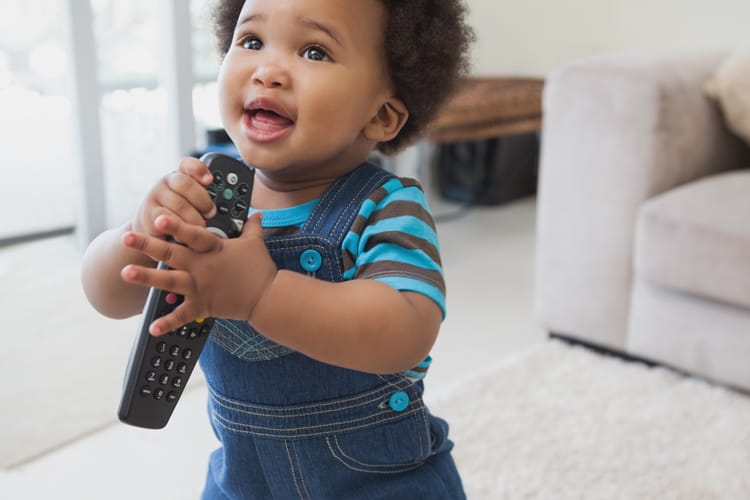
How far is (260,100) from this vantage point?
25.1 inches

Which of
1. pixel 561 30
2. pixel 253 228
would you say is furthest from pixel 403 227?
pixel 561 30

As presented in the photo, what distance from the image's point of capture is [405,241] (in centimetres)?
62

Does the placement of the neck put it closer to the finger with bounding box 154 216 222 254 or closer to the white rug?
the finger with bounding box 154 216 222 254

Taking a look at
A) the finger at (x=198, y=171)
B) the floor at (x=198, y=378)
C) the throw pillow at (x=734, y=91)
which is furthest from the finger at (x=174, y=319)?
the throw pillow at (x=734, y=91)

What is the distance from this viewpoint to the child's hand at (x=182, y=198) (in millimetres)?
573

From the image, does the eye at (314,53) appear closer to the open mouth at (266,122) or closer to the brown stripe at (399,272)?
the open mouth at (266,122)

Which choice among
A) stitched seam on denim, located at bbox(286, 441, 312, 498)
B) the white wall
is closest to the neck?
stitched seam on denim, located at bbox(286, 441, 312, 498)

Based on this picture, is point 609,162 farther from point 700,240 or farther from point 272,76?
point 272,76

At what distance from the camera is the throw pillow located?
1.63 metres

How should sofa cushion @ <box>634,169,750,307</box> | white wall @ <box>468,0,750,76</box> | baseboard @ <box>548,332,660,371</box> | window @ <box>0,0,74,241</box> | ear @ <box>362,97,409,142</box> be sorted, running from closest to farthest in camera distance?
ear @ <box>362,97,409,142</box> < sofa cushion @ <box>634,169,750,307</box> < baseboard @ <box>548,332,660,371</box> < window @ <box>0,0,74,241</box> < white wall @ <box>468,0,750,76</box>

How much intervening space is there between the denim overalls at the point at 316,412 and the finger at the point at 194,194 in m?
0.10

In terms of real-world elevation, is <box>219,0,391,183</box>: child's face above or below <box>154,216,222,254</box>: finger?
above

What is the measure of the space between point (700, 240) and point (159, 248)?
118 cm

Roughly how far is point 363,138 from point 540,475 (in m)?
0.76
